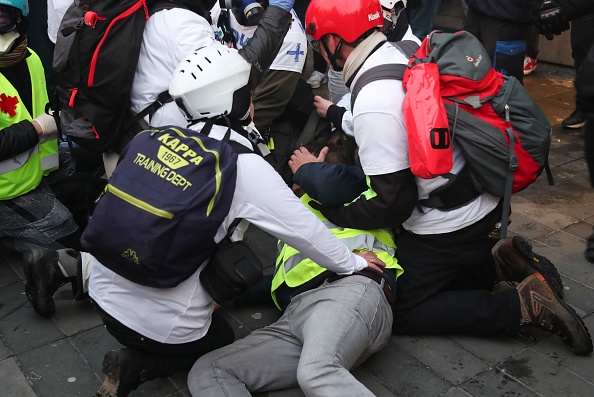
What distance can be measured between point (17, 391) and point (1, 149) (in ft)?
4.14

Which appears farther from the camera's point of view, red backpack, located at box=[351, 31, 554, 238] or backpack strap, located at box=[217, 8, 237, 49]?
backpack strap, located at box=[217, 8, 237, 49]

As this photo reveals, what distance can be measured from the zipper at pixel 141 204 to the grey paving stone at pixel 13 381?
1.08 m

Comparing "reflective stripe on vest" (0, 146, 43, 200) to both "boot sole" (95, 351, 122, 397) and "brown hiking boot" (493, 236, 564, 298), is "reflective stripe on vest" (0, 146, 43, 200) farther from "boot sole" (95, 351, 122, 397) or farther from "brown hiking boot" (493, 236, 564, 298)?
"brown hiking boot" (493, 236, 564, 298)

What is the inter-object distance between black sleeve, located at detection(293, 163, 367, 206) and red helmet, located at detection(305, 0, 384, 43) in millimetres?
602

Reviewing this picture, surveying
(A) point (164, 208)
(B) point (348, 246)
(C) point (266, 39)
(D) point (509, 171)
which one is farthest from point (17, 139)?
(D) point (509, 171)

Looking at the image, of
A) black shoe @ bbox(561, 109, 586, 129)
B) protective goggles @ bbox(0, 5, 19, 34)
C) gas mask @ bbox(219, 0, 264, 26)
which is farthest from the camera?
black shoe @ bbox(561, 109, 586, 129)

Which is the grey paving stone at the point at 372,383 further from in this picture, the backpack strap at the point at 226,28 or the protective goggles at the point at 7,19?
the protective goggles at the point at 7,19

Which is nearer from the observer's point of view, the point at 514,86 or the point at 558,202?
the point at 514,86

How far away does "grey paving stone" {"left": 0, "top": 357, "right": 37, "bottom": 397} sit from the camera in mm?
3293

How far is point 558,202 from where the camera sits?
16.9 ft

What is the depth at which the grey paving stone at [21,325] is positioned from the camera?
3650 mm

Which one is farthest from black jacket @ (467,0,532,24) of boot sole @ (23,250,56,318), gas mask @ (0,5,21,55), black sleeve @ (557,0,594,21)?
boot sole @ (23,250,56,318)

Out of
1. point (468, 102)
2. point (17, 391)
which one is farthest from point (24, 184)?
point (468, 102)

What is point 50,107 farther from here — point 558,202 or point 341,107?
point 558,202
